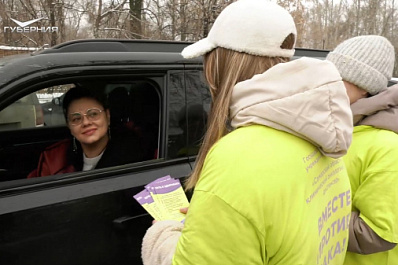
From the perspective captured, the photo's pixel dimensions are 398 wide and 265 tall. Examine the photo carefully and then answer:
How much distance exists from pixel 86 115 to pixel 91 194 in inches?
25.2

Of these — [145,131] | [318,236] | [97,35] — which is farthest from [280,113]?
[97,35]

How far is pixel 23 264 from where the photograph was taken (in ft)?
5.80

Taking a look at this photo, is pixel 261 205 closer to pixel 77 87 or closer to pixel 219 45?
pixel 219 45

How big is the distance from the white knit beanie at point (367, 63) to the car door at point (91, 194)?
950 millimetres

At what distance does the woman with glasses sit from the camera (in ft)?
7.85

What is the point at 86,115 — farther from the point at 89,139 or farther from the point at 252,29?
the point at 252,29

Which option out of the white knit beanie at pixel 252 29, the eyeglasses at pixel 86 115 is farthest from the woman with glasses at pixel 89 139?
the white knit beanie at pixel 252 29

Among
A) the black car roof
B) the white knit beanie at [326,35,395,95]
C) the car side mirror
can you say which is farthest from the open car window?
the white knit beanie at [326,35,395,95]

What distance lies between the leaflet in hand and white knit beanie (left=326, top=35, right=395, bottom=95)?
858 mm

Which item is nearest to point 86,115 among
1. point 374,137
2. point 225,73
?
point 225,73

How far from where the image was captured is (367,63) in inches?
67.4

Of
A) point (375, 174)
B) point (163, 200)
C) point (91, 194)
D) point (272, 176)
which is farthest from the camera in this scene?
point (91, 194)

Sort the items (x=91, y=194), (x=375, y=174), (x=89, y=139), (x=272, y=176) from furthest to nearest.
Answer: (x=89, y=139)
(x=91, y=194)
(x=375, y=174)
(x=272, y=176)

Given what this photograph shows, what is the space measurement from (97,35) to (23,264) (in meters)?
10.8
